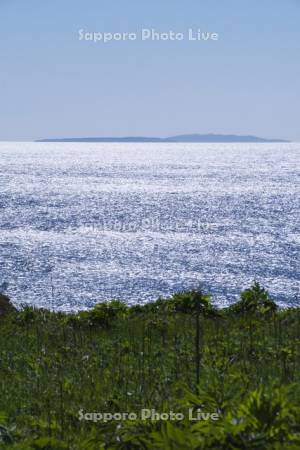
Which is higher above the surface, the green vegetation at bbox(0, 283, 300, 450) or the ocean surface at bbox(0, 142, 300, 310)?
the green vegetation at bbox(0, 283, 300, 450)

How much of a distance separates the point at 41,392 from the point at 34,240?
97.5m

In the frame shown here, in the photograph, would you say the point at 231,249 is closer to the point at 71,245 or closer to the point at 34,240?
the point at 71,245

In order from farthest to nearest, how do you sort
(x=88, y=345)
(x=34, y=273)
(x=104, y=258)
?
1. (x=104, y=258)
2. (x=34, y=273)
3. (x=88, y=345)

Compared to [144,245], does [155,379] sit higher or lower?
higher

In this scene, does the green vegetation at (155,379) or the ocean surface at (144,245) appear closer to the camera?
the green vegetation at (155,379)

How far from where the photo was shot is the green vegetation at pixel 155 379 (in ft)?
17.0

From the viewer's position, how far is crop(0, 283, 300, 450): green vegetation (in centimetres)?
519

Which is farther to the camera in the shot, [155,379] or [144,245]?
[144,245]

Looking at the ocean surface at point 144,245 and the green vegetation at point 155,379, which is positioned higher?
the green vegetation at point 155,379

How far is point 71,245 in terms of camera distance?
102 meters

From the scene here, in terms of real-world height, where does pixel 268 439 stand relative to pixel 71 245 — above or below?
above

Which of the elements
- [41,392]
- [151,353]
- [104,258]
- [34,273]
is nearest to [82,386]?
[41,392]

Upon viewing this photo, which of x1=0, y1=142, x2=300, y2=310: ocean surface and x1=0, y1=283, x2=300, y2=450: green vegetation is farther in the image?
x1=0, y1=142, x2=300, y2=310: ocean surface

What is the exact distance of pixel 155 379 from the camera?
1003 cm
